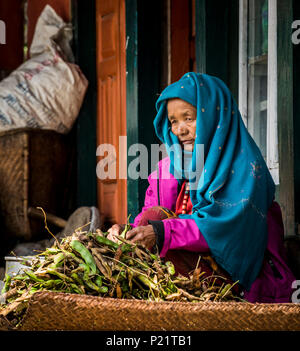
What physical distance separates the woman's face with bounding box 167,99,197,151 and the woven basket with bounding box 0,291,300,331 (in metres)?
1.17

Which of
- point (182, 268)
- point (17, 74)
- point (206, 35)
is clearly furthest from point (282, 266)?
point (17, 74)

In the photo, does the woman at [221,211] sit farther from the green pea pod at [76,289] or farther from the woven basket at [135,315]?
the woven basket at [135,315]

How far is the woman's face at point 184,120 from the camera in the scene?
2762 mm

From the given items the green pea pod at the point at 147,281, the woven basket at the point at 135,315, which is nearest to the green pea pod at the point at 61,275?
the woven basket at the point at 135,315

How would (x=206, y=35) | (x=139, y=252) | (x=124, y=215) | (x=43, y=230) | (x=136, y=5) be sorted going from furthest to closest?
(x=43, y=230) < (x=124, y=215) < (x=136, y=5) < (x=206, y=35) < (x=139, y=252)

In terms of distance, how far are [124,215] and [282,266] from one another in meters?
2.52

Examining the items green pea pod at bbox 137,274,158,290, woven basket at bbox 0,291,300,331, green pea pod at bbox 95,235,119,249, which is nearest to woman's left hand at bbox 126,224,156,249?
green pea pod at bbox 95,235,119,249

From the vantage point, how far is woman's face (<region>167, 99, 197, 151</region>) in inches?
109

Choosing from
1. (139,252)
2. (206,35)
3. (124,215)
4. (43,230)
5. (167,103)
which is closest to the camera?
(139,252)

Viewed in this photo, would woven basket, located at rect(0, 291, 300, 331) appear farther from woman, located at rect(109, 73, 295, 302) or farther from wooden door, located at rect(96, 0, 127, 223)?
wooden door, located at rect(96, 0, 127, 223)

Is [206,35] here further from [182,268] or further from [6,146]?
[6,146]

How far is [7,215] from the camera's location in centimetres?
523

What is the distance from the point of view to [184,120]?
110 inches

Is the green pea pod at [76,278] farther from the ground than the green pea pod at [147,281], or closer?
farther from the ground
